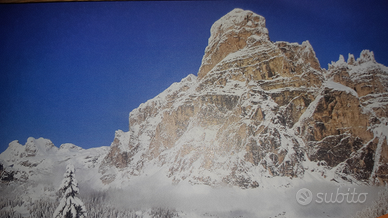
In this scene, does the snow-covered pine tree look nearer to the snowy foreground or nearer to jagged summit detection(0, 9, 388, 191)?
the snowy foreground

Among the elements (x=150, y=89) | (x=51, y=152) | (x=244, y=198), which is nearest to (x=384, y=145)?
(x=244, y=198)

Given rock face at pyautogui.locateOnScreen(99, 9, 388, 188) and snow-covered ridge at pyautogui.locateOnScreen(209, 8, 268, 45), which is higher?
snow-covered ridge at pyautogui.locateOnScreen(209, 8, 268, 45)

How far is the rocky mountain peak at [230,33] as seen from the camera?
24.2 feet

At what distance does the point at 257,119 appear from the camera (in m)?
6.96

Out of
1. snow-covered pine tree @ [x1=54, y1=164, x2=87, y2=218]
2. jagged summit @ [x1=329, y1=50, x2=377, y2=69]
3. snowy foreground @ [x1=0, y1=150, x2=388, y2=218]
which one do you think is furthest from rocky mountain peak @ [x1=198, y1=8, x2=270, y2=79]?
snow-covered pine tree @ [x1=54, y1=164, x2=87, y2=218]

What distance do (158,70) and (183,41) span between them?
1.26 meters

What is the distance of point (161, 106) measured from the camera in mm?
7164

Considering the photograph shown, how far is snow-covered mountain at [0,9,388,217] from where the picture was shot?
6543 mm

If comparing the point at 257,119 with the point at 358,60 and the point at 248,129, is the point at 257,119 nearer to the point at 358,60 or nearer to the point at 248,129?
the point at 248,129

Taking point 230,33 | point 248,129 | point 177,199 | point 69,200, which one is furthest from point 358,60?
point 69,200

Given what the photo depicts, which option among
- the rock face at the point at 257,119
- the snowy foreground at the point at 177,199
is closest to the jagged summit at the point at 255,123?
the rock face at the point at 257,119

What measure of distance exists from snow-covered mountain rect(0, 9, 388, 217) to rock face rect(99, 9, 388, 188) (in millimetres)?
30

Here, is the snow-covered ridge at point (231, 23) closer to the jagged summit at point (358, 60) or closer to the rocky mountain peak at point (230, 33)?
the rocky mountain peak at point (230, 33)

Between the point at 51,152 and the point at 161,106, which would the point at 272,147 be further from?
the point at 51,152
